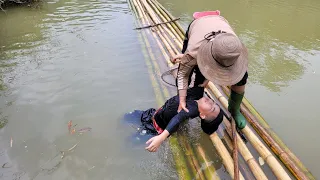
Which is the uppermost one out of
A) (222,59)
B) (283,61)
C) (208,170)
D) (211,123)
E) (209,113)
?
(222,59)

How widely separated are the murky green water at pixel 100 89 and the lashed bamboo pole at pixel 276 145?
349mm

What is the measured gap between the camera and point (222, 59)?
180cm

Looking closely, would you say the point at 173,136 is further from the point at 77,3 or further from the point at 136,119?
the point at 77,3

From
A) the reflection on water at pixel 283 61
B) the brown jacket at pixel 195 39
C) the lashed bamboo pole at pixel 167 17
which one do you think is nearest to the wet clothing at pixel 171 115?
the brown jacket at pixel 195 39

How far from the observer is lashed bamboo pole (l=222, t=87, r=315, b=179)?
218 centimetres

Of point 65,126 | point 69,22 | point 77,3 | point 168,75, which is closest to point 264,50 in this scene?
point 168,75

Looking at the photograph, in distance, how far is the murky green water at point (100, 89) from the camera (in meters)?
2.57

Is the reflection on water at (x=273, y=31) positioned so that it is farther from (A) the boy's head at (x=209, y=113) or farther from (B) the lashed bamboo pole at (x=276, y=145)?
(A) the boy's head at (x=209, y=113)

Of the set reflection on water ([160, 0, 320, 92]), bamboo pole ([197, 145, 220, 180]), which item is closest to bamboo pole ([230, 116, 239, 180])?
bamboo pole ([197, 145, 220, 180])

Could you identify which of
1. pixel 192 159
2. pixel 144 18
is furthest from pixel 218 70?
pixel 144 18

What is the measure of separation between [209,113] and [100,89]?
6.46ft

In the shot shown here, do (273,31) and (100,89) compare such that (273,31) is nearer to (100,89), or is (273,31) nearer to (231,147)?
(100,89)

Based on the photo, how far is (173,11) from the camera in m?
7.94

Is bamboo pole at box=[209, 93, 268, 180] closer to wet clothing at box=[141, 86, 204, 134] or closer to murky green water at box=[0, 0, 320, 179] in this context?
murky green water at box=[0, 0, 320, 179]
